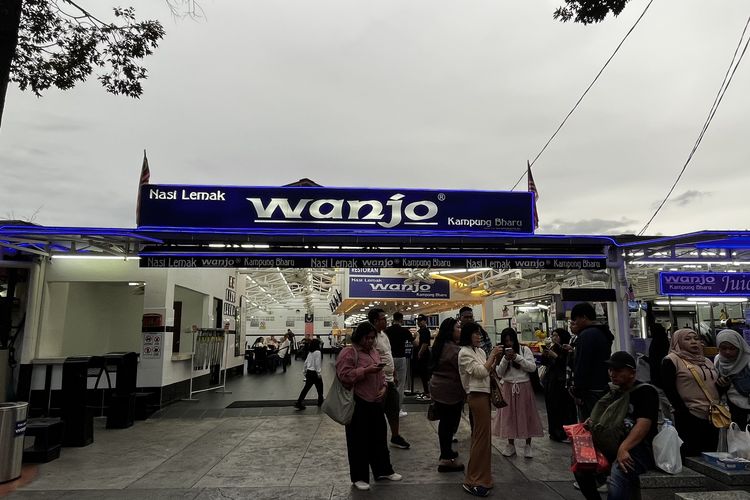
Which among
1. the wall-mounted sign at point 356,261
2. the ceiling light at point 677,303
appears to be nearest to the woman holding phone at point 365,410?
the wall-mounted sign at point 356,261

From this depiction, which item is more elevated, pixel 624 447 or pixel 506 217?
pixel 506 217

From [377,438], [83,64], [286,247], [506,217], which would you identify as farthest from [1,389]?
[506,217]

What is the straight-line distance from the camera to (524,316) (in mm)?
17484

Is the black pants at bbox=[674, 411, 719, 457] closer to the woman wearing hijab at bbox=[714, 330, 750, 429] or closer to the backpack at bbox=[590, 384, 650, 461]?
the woman wearing hijab at bbox=[714, 330, 750, 429]

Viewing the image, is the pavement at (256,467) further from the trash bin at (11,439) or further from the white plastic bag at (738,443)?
the white plastic bag at (738,443)

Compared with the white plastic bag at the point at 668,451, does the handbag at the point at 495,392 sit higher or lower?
higher

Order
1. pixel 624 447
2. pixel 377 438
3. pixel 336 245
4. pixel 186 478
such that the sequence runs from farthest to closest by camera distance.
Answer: pixel 336 245, pixel 186 478, pixel 377 438, pixel 624 447

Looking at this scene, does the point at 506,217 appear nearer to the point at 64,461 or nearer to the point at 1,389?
the point at 64,461

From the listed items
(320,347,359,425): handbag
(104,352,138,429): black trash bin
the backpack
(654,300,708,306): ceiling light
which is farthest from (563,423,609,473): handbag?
(654,300,708,306): ceiling light

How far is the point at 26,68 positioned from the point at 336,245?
4.67 m

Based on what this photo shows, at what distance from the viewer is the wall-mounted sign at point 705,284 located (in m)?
10.5

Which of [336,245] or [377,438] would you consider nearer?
[377,438]

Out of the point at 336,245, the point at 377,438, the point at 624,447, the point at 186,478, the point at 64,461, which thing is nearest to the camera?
the point at 624,447

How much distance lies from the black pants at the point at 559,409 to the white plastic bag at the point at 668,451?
3.76 meters
